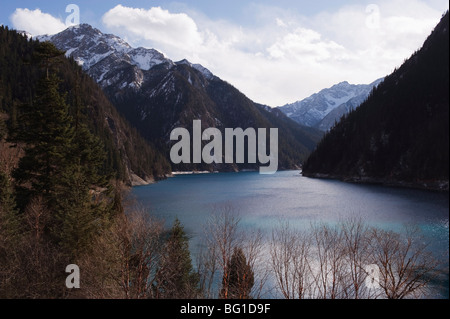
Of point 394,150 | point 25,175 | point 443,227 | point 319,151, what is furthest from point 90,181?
point 319,151

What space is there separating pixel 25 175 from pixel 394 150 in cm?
11876

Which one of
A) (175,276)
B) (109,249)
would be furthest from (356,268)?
(109,249)

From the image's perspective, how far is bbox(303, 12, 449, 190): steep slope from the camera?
76688 mm

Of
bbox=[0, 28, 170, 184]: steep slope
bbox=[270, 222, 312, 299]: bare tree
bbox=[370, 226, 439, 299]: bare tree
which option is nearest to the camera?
bbox=[370, 226, 439, 299]: bare tree

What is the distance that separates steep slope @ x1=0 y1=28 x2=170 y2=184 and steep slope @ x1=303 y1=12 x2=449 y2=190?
10476 centimetres

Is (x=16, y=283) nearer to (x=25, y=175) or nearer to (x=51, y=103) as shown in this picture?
(x=25, y=175)

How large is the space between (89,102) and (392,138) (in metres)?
151

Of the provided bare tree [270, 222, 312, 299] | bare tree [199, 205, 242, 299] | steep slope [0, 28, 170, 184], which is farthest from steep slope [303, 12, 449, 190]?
steep slope [0, 28, 170, 184]

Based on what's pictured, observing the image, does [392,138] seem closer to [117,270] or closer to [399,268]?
[399,268]

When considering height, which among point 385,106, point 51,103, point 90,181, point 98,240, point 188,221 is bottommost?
point 188,221

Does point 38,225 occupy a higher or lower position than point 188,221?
higher

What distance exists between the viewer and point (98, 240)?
84.3ft

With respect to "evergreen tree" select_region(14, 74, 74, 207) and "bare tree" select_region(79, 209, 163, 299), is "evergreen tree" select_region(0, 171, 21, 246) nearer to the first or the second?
"evergreen tree" select_region(14, 74, 74, 207)
